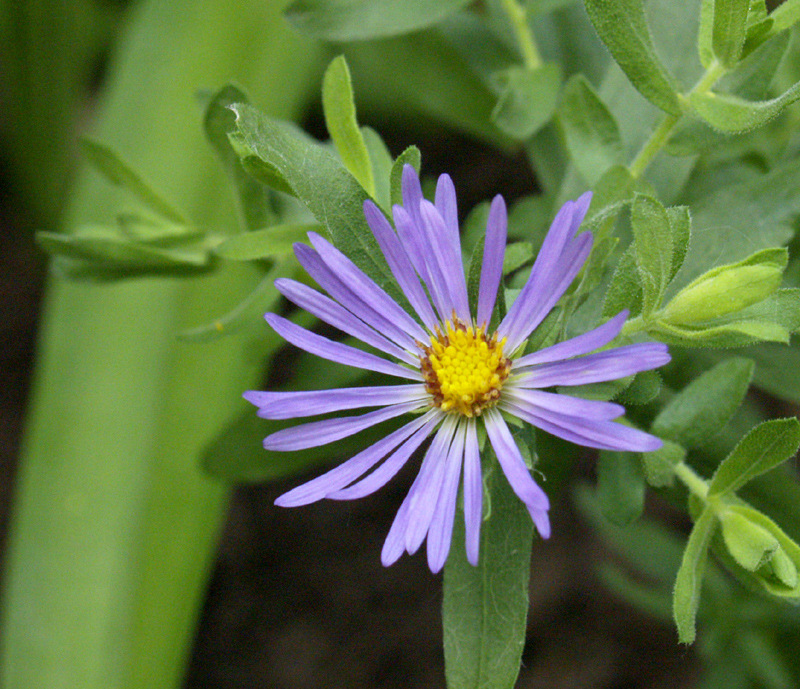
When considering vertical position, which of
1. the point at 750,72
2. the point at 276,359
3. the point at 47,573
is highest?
the point at 750,72

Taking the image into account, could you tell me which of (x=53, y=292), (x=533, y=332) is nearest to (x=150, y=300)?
(x=53, y=292)

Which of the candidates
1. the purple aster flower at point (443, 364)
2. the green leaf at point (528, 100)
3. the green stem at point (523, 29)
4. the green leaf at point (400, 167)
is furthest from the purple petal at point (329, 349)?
the green stem at point (523, 29)

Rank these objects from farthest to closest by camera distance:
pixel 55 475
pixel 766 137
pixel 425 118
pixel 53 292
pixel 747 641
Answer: pixel 425 118, pixel 53 292, pixel 55 475, pixel 747 641, pixel 766 137

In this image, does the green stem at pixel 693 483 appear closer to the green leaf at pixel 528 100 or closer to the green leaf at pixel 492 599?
the green leaf at pixel 492 599

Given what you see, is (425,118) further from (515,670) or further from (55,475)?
(515,670)

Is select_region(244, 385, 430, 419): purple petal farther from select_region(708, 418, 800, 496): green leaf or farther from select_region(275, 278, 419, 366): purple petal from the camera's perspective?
select_region(708, 418, 800, 496): green leaf

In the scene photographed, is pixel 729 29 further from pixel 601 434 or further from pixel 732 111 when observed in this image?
pixel 601 434

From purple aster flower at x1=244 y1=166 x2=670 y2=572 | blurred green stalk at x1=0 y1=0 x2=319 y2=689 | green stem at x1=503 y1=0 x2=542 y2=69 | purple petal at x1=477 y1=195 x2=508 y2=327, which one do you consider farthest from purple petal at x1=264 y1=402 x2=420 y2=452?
blurred green stalk at x1=0 y1=0 x2=319 y2=689
